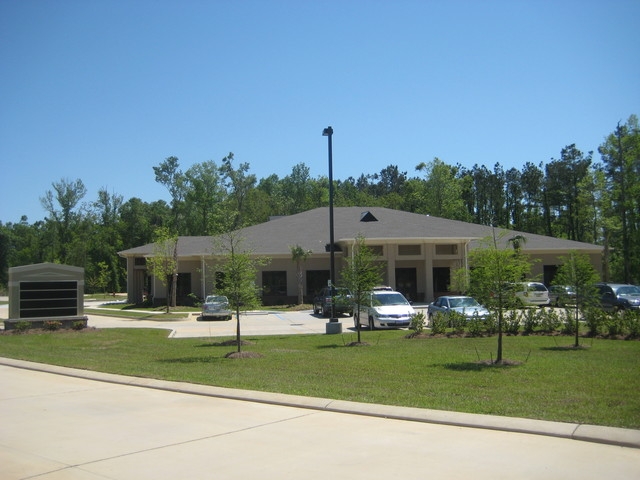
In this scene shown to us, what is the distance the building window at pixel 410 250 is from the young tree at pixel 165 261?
15.4 m

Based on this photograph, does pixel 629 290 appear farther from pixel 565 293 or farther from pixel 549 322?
pixel 565 293

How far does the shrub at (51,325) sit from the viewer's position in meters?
24.1

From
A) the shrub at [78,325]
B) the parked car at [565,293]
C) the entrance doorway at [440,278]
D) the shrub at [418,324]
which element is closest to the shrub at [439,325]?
the shrub at [418,324]

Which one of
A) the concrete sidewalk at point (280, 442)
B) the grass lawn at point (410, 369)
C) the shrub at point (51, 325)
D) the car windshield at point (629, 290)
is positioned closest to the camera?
the concrete sidewalk at point (280, 442)

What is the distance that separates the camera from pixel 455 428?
298 inches

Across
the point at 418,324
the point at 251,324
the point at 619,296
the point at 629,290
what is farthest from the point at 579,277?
the point at 251,324

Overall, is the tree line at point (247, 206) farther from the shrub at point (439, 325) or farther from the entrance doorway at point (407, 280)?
the shrub at point (439, 325)

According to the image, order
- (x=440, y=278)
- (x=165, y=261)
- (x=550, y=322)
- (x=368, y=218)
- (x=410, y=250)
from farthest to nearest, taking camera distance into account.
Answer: (x=368, y=218) → (x=440, y=278) → (x=410, y=250) → (x=165, y=261) → (x=550, y=322)

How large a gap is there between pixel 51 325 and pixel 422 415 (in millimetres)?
20229

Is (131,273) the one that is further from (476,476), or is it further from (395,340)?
(476,476)

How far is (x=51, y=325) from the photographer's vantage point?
79.3 ft

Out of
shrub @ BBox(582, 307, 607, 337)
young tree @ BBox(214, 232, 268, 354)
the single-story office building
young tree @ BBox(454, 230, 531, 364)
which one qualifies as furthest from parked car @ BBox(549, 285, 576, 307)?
the single-story office building

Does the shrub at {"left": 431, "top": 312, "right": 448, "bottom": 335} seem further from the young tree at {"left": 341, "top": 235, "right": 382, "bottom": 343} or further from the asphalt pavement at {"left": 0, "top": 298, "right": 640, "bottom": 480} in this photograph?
the asphalt pavement at {"left": 0, "top": 298, "right": 640, "bottom": 480}

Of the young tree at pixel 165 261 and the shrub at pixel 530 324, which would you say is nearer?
the shrub at pixel 530 324
